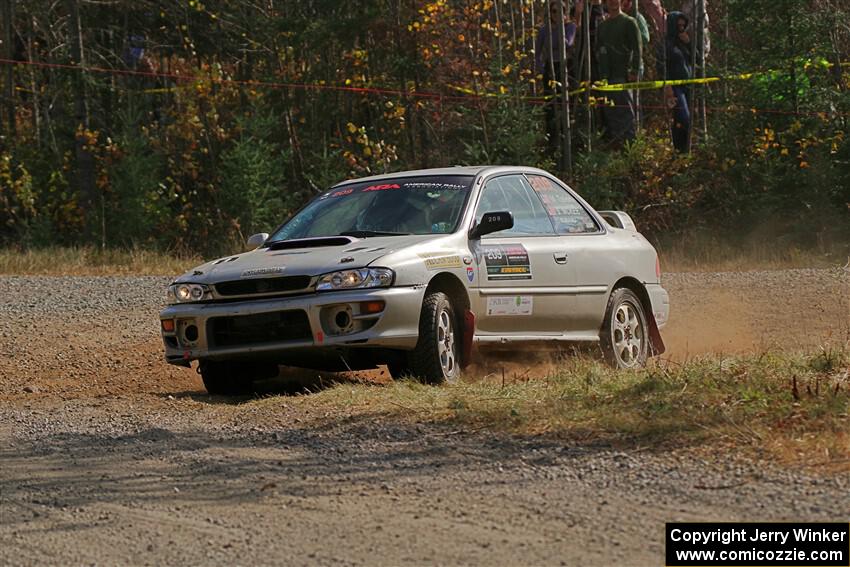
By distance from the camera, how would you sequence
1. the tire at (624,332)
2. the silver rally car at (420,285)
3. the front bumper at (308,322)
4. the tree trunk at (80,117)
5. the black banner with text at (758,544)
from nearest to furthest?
the black banner with text at (758,544) → the front bumper at (308,322) → the silver rally car at (420,285) → the tire at (624,332) → the tree trunk at (80,117)

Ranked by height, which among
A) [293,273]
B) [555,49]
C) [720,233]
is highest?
[555,49]

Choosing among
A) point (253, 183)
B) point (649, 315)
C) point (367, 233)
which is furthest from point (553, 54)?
point (367, 233)

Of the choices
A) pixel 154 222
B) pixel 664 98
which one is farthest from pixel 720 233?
pixel 154 222

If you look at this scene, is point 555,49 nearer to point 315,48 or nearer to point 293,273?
point 315,48

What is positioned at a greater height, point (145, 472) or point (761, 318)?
point (145, 472)

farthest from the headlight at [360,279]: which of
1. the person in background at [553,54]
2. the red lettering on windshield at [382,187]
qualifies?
the person in background at [553,54]

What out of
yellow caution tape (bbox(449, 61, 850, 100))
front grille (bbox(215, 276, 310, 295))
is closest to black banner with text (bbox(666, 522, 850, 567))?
front grille (bbox(215, 276, 310, 295))

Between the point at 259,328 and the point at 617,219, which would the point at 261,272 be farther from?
the point at 617,219

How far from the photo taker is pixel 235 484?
6.09 metres

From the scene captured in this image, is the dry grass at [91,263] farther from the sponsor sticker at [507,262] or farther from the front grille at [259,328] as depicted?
the front grille at [259,328]

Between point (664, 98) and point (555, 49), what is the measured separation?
297 centimetres

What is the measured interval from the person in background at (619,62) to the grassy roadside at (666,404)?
13952mm

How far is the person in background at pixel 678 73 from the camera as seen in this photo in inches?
926

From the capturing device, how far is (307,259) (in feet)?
29.3
